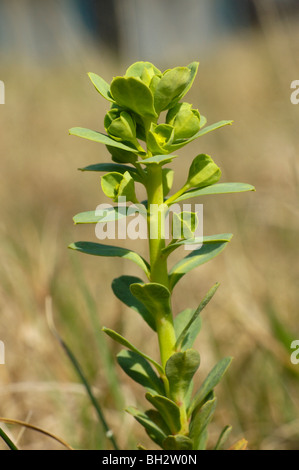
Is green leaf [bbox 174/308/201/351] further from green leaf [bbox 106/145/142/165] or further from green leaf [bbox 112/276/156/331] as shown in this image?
green leaf [bbox 106/145/142/165]

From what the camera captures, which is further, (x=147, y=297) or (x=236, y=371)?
(x=236, y=371)

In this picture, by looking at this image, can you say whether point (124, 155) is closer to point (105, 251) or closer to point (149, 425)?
point (105, 251)

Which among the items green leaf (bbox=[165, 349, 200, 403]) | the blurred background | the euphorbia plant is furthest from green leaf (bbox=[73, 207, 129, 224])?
the blurred background

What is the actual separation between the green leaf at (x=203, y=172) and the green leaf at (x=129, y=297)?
115 millimetres

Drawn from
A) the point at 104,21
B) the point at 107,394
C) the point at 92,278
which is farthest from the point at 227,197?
the point at 104,21

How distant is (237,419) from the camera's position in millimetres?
796

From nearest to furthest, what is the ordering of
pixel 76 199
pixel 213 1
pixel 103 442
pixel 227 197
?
1. pixel 103 442
2. pixel 227 197
3. pixel 76 199
4. pixel 213 1

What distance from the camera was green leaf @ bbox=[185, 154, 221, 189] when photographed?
42 centimetres

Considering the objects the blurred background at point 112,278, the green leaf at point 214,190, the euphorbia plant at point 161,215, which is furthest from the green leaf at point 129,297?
the blurred background at point 112,278

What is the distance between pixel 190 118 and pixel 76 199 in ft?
6.13

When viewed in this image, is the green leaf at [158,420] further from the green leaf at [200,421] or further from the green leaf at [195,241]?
the green leaf at [195,241]

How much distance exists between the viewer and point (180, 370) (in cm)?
42

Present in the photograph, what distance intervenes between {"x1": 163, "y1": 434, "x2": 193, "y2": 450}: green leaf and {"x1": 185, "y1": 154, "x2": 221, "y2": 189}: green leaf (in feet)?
0.73

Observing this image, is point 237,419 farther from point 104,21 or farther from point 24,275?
point 104,21
